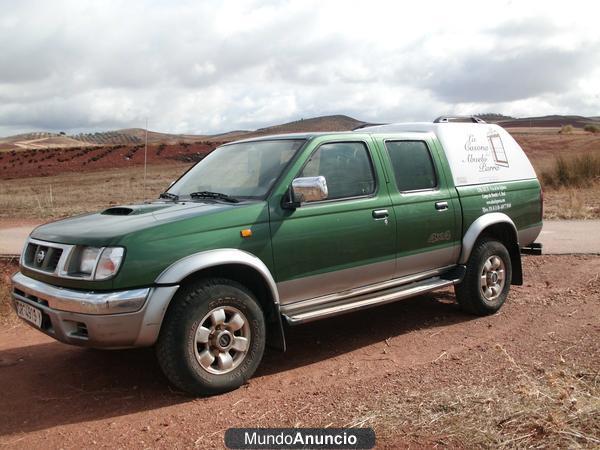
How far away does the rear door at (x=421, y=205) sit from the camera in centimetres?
549

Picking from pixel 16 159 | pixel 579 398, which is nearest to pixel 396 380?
pixel 579 398

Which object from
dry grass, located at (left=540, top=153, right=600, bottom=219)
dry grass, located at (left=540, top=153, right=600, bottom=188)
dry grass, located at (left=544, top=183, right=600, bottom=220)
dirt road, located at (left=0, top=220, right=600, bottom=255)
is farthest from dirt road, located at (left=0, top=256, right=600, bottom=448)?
dry grass, located at (left=540, top=153, right=600, bottom=188)

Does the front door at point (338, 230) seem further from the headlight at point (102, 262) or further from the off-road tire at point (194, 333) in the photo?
the headlight at point (102, 262)

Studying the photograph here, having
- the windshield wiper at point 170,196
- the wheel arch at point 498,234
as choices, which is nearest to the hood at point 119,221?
the windshield wiper at point 170,196

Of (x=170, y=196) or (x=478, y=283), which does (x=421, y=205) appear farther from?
(x=170, y=196)

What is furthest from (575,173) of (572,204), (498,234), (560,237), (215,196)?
(215,196)

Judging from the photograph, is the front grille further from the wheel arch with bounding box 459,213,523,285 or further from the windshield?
the wheel arch with bounding box 459,213,523,285

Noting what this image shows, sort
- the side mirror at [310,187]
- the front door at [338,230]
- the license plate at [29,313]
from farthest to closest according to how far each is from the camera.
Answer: the front door at [338,230] < the side mirror at [310,187] < the license plate at [29,313]

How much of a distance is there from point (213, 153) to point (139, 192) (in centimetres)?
1809

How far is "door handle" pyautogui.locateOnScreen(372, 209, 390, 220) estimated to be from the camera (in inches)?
205

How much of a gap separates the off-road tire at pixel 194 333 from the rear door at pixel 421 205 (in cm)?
174

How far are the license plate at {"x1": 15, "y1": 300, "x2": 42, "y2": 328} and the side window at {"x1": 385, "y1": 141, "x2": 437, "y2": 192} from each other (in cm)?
318

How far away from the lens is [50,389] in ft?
15.1

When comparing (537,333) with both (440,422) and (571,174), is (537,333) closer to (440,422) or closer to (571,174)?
(440,422)
